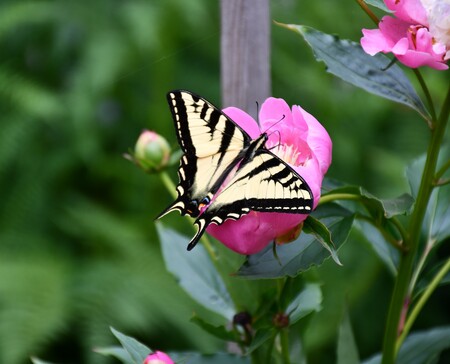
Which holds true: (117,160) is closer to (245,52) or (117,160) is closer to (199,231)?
(245,52)

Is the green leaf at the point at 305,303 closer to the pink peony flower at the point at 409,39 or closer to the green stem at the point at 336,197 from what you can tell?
the green stem at the point at 336,197

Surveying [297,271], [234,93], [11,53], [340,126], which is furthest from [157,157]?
[11,53]

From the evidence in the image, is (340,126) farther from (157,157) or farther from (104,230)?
(157,157)

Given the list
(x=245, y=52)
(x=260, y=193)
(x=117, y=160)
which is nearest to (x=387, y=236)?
(x=260, y=193)

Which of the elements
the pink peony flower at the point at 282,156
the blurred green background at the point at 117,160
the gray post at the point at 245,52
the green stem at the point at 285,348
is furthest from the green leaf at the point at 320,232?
the blurred green background at the point at 117,160

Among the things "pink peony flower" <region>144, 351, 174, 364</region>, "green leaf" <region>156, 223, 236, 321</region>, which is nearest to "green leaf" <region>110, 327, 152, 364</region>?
"pink peony flower" <region>144, 351, 174, 364</region>

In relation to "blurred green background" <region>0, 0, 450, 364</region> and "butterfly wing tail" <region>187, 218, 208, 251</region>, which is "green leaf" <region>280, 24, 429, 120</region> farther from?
"blurred green background" <region>0, 0, 450, 364</region>
